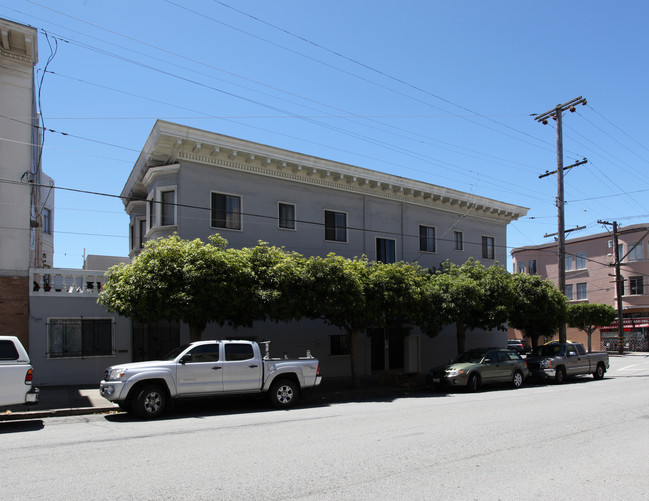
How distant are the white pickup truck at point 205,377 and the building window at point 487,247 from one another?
16.9 meters

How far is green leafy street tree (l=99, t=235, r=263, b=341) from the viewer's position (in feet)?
45.7

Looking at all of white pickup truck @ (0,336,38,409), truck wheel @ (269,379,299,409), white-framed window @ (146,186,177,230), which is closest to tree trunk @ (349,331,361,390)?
truck wheel @ (269,379,299,409)

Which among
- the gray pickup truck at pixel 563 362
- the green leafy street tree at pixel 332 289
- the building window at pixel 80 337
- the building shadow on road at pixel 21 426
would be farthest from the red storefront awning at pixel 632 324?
the building shadow on road at pixel 21 426

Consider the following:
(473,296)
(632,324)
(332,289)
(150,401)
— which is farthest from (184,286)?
(632,324)

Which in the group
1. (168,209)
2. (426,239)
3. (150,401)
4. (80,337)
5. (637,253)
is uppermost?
(637,253)

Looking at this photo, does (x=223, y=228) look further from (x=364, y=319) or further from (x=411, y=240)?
(x=411, y=240)

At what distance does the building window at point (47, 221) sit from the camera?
3584cm

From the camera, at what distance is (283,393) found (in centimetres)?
1381

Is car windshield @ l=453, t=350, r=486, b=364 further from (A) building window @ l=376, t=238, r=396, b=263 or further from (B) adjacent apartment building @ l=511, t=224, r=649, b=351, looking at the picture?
(B) adjacent apartment building @ l=511, t=224, r=649, b=351

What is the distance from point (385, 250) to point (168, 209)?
983 cm

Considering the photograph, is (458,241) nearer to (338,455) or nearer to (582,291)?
(338,455)

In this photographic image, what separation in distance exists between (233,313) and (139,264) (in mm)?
2826

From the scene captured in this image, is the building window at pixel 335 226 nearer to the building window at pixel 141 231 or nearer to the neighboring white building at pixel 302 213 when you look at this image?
the neighboring white building at pixel 302 213

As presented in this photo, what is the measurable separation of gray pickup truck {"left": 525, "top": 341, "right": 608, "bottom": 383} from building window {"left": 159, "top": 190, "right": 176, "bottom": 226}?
1501 cm
